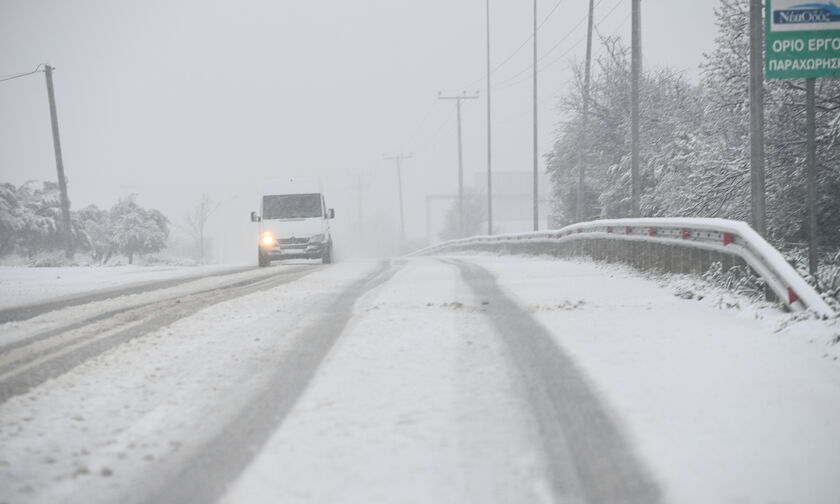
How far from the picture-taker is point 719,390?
423 cm

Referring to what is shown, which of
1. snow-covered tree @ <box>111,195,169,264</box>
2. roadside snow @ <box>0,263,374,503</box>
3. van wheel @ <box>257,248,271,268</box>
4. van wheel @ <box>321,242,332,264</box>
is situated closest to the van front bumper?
van wheel @ <box>257,248,271,268</box>

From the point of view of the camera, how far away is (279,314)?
302 inches

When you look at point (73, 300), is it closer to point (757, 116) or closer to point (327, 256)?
point (757, 116)

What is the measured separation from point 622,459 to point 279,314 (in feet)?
16.9

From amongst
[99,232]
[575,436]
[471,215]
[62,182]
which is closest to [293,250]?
[62,182]

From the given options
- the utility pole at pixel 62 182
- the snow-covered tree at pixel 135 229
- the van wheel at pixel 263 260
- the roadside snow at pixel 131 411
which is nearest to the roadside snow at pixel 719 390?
the roadside snow at pixel 131 411

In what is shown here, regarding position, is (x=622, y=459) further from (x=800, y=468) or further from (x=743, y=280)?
(x=743, y=280)

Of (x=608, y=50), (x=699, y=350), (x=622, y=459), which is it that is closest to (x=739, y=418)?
(x=622, y=459)

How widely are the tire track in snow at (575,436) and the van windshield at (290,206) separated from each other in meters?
16.7

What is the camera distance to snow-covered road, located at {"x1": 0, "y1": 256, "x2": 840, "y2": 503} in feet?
9.87

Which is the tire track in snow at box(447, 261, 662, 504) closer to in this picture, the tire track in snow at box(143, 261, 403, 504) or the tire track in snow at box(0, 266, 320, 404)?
the tire track in snow at box(143, 261, 403, 504)

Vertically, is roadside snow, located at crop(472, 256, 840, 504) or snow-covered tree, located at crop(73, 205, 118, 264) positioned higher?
snow-covered tree, located at crop(73, 205, 118, 264)

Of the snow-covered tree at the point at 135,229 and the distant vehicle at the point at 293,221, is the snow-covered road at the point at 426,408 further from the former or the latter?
the snow-covered tree at the point at 135,229

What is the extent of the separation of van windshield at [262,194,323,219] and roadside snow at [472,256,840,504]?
15127 mm
